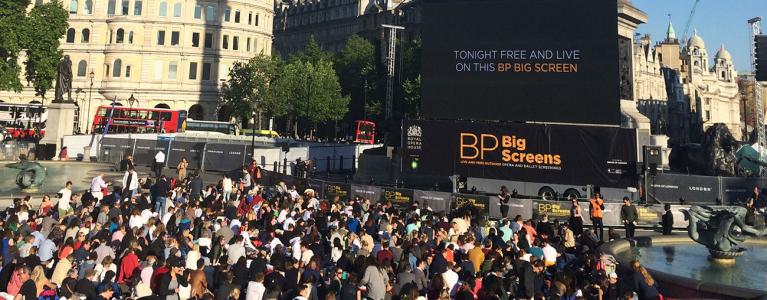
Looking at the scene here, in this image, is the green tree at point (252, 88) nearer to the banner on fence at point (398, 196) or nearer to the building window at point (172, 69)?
the building window at point (172, 69)

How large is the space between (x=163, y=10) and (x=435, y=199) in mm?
58331

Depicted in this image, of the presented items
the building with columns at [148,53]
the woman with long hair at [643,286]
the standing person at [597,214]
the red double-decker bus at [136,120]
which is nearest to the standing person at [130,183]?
the standing person at [597,214]

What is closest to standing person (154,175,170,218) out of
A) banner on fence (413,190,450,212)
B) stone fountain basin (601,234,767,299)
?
banner on fence (413,190,450,212)

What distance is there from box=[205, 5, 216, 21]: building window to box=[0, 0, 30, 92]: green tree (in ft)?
75.0

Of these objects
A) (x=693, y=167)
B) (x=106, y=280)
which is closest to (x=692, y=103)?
(x=693, y=167)

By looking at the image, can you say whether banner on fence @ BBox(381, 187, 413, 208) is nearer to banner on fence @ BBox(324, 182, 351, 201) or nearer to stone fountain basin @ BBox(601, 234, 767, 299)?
banner on fence @ BBox(324, 182, 351, 201)

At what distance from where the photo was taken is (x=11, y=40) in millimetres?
49062

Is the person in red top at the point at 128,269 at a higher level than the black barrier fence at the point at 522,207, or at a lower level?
lower

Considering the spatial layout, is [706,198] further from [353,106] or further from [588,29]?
[353,106]

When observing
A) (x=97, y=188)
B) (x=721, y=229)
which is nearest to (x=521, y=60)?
(x=721, y=229)

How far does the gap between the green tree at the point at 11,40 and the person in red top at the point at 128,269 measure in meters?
46.4

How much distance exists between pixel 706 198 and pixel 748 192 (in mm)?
2476

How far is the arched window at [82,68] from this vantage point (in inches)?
2758

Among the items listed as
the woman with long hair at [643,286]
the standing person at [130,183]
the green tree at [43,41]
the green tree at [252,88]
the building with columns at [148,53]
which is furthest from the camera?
the building with columns at [148,53]
